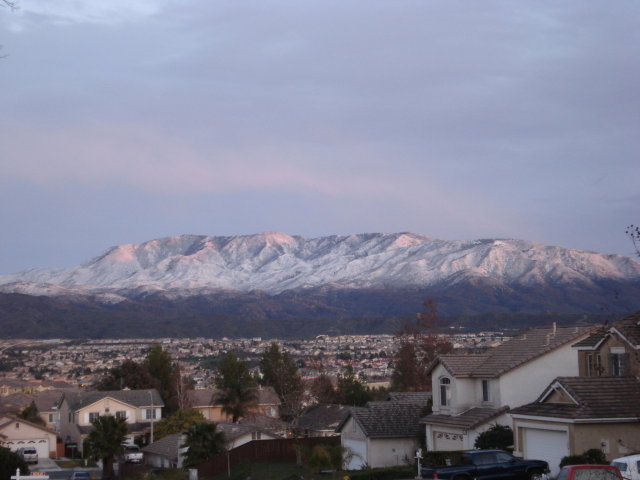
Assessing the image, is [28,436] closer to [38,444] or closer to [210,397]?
[38,444]

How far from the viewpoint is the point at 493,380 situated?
42062 mm

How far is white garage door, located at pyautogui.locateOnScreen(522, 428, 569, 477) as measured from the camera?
106ft

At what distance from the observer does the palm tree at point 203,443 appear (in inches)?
2178

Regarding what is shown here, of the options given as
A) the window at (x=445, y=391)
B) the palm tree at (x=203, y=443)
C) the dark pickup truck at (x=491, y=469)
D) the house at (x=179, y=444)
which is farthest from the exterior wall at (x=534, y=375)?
the house at (x=179, y=444)

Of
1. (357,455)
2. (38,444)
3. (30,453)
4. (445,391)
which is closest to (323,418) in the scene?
(357,455)

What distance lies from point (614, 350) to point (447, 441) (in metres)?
9.73

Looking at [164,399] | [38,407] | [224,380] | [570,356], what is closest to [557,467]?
[570,356]

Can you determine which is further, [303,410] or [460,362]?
[303,410]

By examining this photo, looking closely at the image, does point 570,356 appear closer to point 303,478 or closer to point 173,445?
point 303,478

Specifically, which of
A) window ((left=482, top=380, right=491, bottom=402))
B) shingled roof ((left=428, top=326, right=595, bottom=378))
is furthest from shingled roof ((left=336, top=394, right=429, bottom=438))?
window ((left=482, top=380, right=491, bottom=402))

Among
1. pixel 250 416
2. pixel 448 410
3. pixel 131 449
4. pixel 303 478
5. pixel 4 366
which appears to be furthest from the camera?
pixel 4 366

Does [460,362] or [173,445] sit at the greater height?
[460,362]

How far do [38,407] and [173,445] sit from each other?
40.5 metres

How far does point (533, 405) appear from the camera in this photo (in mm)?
34938
